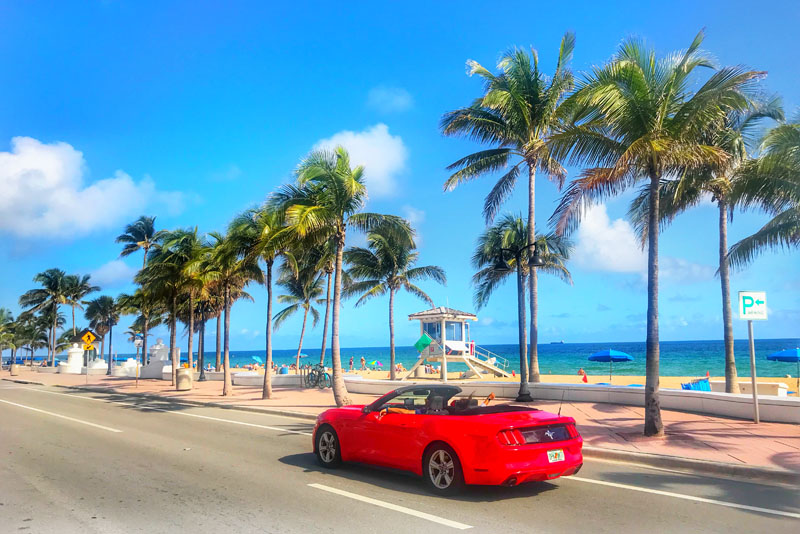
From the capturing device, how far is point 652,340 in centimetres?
1152

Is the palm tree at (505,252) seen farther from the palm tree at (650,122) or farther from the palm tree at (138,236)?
the palm tree at (138,236)

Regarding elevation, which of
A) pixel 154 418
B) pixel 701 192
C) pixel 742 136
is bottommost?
pixel 154 418

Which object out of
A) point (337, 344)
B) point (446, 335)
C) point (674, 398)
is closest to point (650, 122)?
point (674, 398)

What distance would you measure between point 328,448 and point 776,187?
434 inches

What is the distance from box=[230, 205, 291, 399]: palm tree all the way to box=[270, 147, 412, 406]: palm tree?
2380 millimetres

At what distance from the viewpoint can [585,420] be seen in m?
13.3

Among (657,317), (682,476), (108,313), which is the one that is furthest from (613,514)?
(108,313)

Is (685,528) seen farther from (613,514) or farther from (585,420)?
(585,420)

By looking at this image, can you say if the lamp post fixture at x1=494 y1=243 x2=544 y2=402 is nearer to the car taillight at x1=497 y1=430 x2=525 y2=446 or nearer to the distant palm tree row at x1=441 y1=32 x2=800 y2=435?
the distant palm tree row at x1=441 y1=32 x2=800 y2=435

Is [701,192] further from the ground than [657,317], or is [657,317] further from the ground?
[701,192]

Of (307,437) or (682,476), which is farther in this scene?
(307,437)

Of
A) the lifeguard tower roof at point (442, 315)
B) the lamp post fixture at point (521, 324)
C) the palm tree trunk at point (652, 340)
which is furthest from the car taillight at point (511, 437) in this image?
the lifeguard tower roof at point (442, 315)

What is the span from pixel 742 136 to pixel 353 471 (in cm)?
1413

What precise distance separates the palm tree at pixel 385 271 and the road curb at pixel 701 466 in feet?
64.3
